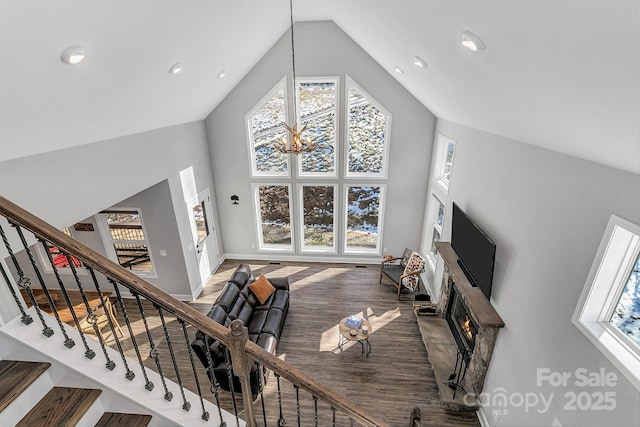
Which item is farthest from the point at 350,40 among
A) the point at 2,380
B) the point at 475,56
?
the point at 2,380

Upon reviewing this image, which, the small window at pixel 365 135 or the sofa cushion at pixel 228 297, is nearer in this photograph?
the sofa cushion at pixel 228 297

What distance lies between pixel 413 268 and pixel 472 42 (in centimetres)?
498

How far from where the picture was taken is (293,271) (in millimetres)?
7355

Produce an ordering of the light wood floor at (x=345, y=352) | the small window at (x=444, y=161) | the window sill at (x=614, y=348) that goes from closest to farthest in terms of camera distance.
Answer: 1. the window sill at (x=614, y=348)
2. the light wood floor at (x=345, y=352)
3. the small window at (x=444, y=161)

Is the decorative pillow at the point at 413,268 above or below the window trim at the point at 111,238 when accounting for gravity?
below

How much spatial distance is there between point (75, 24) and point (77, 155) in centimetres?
196

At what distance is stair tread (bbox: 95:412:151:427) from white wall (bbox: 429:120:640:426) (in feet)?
10.2

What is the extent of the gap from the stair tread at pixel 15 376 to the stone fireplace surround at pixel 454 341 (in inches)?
159

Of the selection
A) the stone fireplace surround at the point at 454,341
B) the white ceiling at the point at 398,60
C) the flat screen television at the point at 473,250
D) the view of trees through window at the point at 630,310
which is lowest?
the stone fireplace surround at the point at 454,341

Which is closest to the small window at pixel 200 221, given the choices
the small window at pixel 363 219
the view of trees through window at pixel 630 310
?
the small window at pixel 363 219

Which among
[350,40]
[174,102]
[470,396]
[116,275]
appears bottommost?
[470,396]

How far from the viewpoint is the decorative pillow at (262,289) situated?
18.3 ft

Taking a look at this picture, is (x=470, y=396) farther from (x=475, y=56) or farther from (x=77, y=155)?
(x=77, y=155)

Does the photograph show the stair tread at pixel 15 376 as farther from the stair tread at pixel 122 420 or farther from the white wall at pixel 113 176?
the white wall at pixel 113 176
